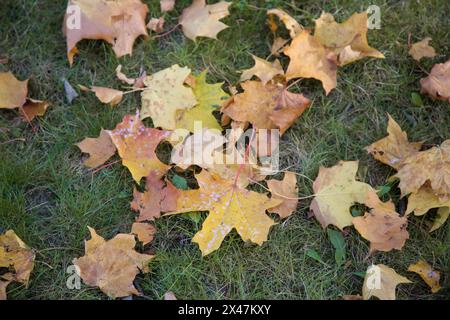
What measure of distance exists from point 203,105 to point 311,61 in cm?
56

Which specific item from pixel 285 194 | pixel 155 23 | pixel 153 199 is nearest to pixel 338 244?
pixel 285 194

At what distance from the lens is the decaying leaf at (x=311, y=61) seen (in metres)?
2.53

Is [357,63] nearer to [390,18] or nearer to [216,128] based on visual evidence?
[390,18]

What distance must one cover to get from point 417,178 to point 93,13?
66.6 inches

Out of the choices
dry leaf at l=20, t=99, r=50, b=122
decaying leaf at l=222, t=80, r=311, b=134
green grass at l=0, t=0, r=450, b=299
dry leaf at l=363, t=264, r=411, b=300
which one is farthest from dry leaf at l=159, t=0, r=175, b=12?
dry leaf at l=363, t=264, r=411, b=300

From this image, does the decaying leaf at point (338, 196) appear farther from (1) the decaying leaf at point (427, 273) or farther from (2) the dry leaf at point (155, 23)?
(2) the dry leaf at point (155, 23)

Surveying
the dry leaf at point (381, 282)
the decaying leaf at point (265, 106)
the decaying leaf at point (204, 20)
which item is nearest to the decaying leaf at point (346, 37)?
the decaying leaf at point (265, 106)

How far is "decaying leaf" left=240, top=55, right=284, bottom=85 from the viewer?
2541 mm

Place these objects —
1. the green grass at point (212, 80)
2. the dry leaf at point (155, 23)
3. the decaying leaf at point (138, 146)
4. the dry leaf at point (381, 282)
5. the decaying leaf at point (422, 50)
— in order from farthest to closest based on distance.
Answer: the dry leaf at point (155, 23)
the decaying leaf at point (422, 50)
the decaying leaf at point (138, 146)
the green grass at point (212, 80)
the dry leaf at point (381, 282)

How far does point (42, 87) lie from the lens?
8.80ft

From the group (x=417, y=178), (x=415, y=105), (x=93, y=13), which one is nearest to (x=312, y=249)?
(x=417, y=178)

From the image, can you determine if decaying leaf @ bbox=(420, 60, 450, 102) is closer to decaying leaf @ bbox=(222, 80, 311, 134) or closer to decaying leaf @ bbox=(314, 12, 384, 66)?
decaying leaf @ bbox=(314, 12, 384, 66)

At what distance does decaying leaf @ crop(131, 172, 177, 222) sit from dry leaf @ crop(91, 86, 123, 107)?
1.55 feet

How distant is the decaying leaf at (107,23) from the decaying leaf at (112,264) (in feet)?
3.26
